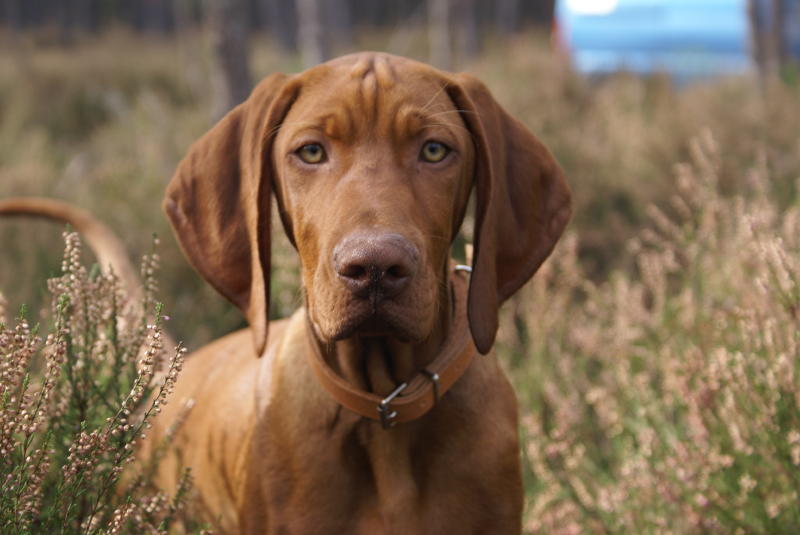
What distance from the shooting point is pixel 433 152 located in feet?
8.41

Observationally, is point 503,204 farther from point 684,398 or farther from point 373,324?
point 684,398

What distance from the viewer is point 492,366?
2.79 metres

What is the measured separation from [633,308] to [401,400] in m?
1.67

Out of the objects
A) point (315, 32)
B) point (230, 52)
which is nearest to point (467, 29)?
point (315, 32)

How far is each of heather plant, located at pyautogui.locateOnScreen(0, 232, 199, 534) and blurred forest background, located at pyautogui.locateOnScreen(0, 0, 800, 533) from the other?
0.80 feet

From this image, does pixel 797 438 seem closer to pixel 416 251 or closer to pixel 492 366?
pixel 492 366

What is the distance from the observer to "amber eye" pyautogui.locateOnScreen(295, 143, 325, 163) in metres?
2.57

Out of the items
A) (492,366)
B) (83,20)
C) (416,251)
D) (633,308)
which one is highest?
(416,251)

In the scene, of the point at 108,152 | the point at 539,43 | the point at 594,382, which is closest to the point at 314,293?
the point at 594,382

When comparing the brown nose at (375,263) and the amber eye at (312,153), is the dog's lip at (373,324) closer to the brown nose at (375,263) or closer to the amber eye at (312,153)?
the brown nose at (375,263)

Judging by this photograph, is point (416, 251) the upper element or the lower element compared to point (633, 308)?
upper

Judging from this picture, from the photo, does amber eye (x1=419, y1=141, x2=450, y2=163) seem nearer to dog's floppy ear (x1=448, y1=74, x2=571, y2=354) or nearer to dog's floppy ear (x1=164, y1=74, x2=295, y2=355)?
dog's floppy ear (x1=448, y1=74, x2=571, y2=354)

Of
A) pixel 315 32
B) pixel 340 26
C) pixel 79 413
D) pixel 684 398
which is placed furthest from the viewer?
pixel 340 26

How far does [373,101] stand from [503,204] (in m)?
0.45
